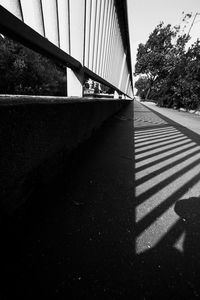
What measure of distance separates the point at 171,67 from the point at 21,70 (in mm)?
29569

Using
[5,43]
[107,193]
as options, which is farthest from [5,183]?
[5,43]

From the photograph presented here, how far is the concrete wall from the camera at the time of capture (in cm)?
132

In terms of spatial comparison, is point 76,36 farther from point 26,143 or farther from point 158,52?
point 158,52

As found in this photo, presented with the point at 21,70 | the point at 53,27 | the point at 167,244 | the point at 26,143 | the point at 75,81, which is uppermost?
the point at 21,70

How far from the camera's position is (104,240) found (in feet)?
5.28

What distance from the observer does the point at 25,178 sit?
1.67 metres

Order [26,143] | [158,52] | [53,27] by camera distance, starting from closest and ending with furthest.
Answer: [26,143] → [53,27] → [158,52]

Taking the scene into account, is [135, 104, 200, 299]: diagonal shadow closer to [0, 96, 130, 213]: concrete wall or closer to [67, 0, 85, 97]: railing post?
[0, 96, 130, 213]: concrete wall

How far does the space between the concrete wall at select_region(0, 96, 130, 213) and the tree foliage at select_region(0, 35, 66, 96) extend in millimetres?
12615

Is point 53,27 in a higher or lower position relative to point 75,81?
higher

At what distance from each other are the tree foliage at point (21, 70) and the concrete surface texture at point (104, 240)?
1296 cm

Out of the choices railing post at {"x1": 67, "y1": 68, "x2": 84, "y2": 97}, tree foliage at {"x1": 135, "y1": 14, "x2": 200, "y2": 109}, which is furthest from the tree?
railing post at {"x1": 67, "y1": 68, "x2": 84, "y2": 97}

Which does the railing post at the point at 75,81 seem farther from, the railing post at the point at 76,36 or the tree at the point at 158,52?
the tree at the point at 158,52

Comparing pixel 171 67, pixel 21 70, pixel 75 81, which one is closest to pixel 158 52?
pixel 171 67
